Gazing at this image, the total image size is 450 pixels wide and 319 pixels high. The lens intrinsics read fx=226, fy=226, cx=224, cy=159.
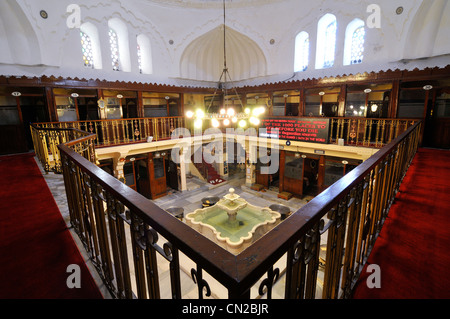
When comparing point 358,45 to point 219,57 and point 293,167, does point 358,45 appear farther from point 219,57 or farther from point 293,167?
point 219,57

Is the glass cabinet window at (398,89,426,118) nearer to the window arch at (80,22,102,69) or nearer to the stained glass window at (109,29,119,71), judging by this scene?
the stained glass window at (109,29,119,71)

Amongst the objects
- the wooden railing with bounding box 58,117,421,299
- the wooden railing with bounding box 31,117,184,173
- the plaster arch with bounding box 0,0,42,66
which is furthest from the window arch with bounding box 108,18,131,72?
the wooden railing with bounding box 58,117,421,299

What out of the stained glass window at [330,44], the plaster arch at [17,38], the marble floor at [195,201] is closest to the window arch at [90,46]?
the plaster arch at [17,38]

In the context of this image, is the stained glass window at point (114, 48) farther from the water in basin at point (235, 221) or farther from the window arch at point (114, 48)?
the water in basin at point (235, 221)

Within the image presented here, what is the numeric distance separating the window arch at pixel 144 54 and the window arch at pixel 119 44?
825 millimetres

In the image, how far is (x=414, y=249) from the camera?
1.99 metres

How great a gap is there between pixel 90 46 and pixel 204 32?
610 cm

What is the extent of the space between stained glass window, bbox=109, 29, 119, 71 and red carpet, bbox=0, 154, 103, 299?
9958 mm

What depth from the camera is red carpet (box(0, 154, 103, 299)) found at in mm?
1604

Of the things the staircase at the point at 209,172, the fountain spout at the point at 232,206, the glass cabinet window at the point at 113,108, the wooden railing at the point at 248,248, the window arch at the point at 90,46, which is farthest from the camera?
the staircase at the point at 209,172

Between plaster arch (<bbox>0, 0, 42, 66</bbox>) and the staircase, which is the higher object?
plaster arch (<bbox>0, 0, 42, 66</bbox>)

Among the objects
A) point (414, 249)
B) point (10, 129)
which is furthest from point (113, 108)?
point (414, 249)

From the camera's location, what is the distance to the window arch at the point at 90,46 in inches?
403
